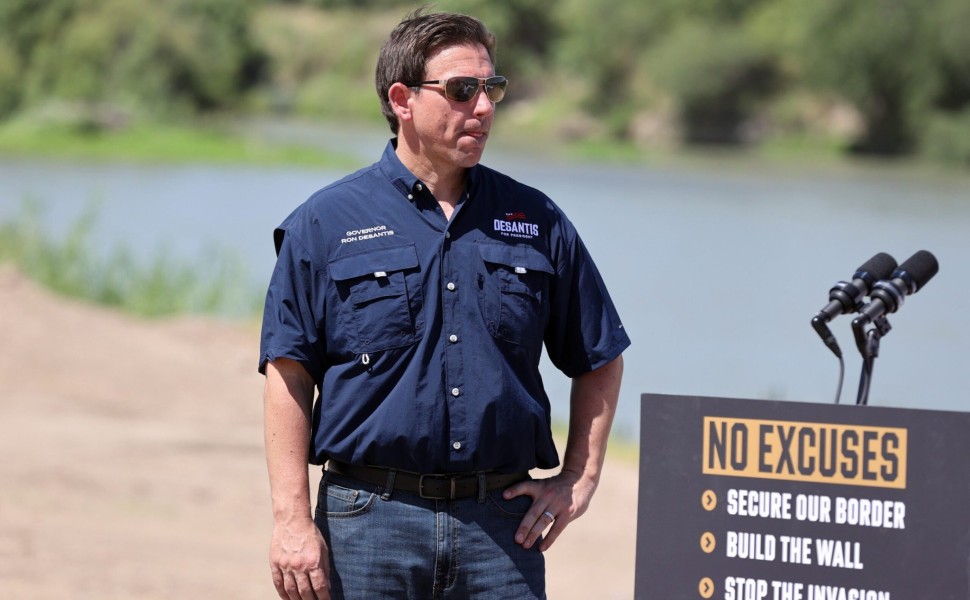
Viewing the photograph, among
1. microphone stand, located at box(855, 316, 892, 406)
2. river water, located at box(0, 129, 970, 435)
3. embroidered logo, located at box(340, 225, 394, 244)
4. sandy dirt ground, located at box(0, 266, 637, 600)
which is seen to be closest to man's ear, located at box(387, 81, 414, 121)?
embroidered logo, located at box(340, 225, 394, 244)

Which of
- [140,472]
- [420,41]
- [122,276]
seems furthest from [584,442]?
[122,276]

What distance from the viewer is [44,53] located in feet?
136

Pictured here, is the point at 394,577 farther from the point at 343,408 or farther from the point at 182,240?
the point at 182,240

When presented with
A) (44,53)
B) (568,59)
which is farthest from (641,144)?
(44,53)

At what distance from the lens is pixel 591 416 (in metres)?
3.11

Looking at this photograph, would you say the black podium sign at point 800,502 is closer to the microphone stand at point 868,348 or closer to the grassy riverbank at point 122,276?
the microphone stand at point 868,348

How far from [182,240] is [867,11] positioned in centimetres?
2233

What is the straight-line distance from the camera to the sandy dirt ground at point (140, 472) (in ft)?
22.5

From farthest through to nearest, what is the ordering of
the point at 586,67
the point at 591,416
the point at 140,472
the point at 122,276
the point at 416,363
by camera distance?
the point at 586,67 < the point at 122,276 < the point at 140,472 < the point at 591,416 < the point at 416,363

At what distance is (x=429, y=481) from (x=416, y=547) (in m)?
0.14

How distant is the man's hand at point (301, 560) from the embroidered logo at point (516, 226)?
0.76 meters

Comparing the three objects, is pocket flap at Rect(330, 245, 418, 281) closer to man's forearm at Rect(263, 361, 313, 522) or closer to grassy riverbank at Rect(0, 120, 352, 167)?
man's forearm at Rect(263, 361, 313, 522)

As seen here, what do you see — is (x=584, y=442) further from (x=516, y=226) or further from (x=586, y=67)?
(x=586, y=67)

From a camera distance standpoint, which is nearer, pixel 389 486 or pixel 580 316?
pixel 389 486
